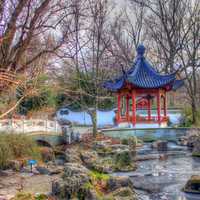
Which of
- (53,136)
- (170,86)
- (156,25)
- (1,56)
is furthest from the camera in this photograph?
(156,25)

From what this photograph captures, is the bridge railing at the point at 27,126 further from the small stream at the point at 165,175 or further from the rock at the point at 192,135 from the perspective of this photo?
the rock at the point at 192,135

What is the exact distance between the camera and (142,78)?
70.7 feet

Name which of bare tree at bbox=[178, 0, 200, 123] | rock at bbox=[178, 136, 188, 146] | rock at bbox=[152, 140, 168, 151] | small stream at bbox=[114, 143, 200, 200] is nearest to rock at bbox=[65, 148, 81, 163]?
small stream at bbox=[114, 143, 200, 200]

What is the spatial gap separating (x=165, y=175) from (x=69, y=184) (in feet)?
14.5

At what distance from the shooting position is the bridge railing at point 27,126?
1534 centimetres

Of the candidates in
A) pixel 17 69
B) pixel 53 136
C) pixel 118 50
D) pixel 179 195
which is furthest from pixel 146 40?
pixel 17 69

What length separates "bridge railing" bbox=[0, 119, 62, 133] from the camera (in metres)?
15.3

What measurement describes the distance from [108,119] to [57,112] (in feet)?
13.3

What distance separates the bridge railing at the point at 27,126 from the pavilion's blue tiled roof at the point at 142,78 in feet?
14.8

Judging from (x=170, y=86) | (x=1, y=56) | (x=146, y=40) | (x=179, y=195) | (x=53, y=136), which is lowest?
(x=179, y=195)

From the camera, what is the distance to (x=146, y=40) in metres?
32.2

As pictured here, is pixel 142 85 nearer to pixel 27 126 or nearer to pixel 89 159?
pixel 27 126

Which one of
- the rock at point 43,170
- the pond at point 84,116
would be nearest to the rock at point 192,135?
the rock at point 43,170

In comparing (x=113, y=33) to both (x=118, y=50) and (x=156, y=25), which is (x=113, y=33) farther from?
(x=156, y=25)
